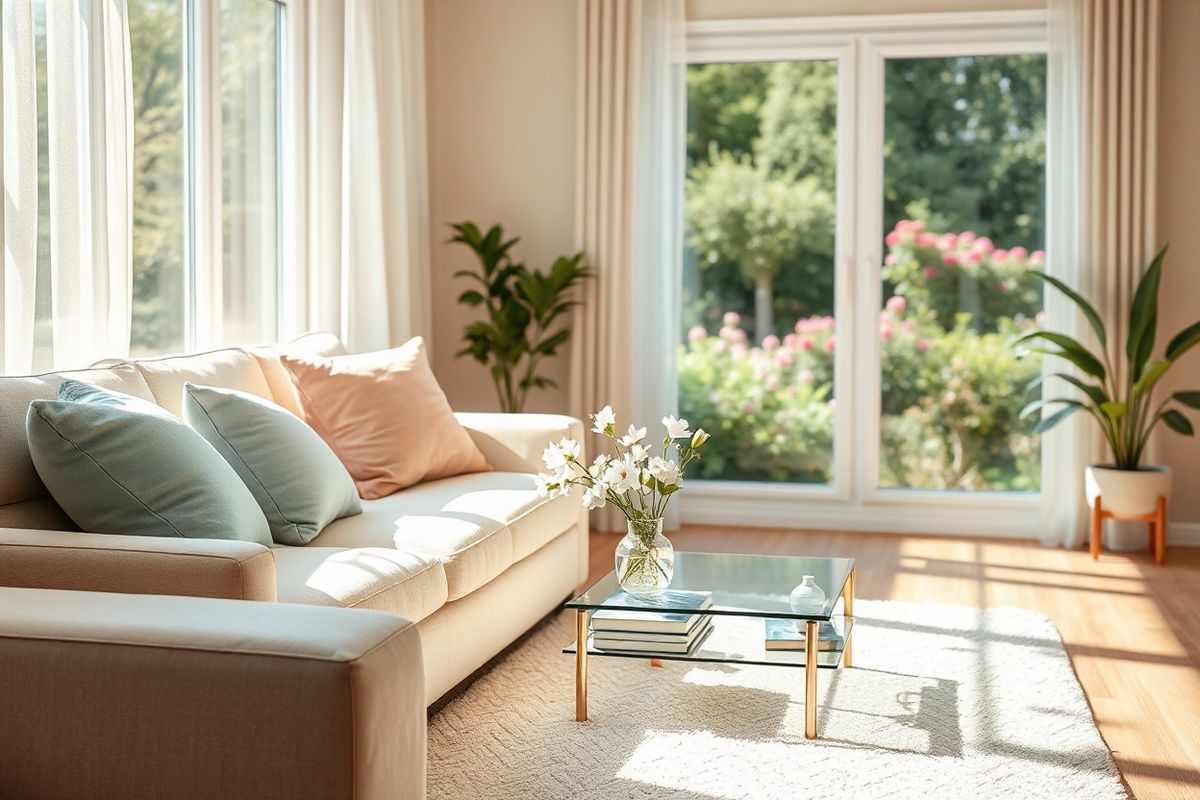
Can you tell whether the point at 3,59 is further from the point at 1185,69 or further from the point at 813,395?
the point at 1185,69

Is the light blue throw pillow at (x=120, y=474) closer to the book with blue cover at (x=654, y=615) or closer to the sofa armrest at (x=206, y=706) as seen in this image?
the sofa armrest at (x=206, y=706)

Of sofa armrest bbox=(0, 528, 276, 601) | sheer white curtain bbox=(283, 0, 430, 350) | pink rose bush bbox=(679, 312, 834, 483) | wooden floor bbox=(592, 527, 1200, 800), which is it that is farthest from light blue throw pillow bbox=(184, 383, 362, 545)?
pink rose bush bbox=(679, 312, 834, 483)

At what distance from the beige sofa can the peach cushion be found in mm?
47

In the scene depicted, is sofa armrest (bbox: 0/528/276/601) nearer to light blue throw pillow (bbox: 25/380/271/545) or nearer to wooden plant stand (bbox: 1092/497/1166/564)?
light blue throw pillow (bbox: 25/380/271/545)

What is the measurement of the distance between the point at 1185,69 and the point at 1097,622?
8.38 feet

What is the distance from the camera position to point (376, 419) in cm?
383

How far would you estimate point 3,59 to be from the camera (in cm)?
319

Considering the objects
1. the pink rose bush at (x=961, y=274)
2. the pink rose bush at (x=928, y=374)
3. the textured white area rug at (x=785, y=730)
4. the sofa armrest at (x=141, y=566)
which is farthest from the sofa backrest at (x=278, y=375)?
the pink rose bush at (x=961, y=274)

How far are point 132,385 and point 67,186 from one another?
0.74 metres

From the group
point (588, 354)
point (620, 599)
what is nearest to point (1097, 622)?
point (620, 599)

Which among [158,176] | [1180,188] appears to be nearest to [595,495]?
[158,176]

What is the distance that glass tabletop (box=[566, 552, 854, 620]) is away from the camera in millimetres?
2963

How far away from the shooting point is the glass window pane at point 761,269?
5742 mm

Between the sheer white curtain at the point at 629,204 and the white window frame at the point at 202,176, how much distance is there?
1859mm
